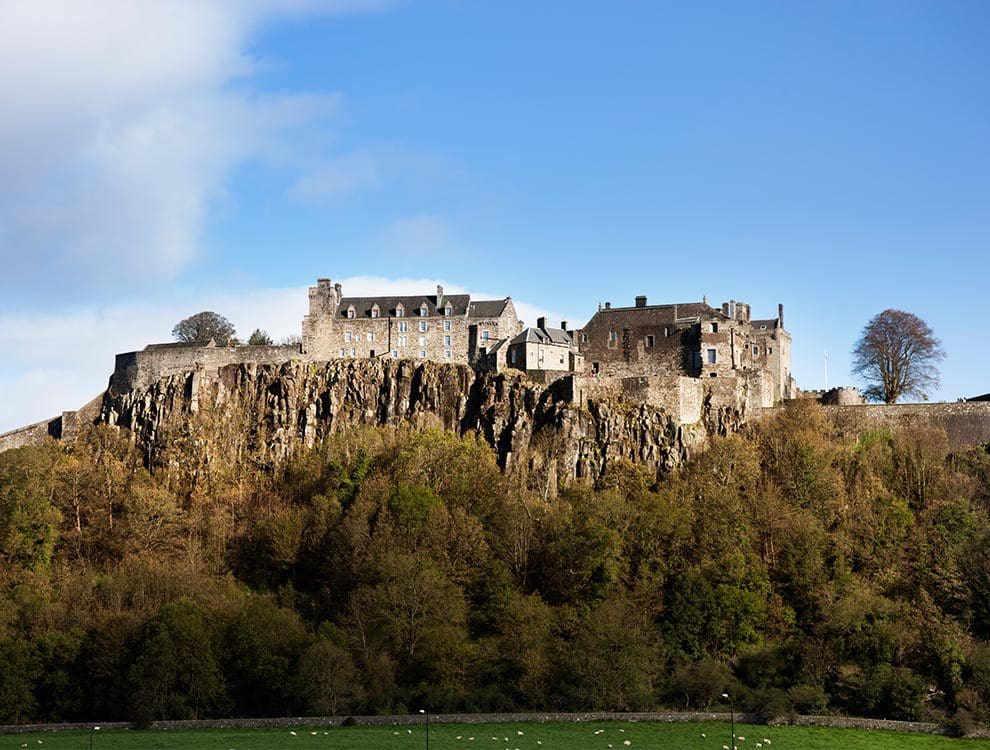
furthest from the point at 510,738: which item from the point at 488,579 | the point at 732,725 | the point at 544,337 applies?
the point at 544,337

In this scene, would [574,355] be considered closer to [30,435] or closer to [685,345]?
[685,345]

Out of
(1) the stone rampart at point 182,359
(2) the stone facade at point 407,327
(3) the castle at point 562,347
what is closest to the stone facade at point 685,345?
(3) the castle at point 562,347

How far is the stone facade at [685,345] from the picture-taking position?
75312mm

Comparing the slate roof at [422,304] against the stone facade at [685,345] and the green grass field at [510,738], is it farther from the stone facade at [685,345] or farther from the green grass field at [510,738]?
the green grass field at [510,738]

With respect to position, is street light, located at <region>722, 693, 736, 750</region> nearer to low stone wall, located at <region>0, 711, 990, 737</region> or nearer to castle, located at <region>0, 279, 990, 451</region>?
low stone wall, located at <region>0, 711, 990, 737</region>

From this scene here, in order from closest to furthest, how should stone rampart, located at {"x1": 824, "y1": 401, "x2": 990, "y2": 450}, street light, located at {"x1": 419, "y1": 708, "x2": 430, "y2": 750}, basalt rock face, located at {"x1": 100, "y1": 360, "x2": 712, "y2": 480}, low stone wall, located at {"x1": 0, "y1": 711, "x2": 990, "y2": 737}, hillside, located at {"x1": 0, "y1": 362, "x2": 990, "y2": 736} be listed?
street light, located at {"x1": 419, "y1": 708, "x2": 430, "y2": 750}, low stone wall, located at {"x1": 0, "y1": 711, "x2": 990, "y2": 737}, hillside, located at {"x1": 0, "y1": 362, "x2": 990, "y2": 736}, stone rampart, located at {"x1": 824, "y1": 401, "x2": 990, "y2": 450}, basalt rock face, located at {"x1": 100, "y1": 360, "x2": 712, "y2": 480}

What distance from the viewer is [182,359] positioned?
80375mm

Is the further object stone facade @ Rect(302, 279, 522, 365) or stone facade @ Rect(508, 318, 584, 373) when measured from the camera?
stone facade @ Rect(302, 279, 522, 365)

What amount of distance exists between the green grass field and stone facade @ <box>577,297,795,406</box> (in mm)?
27712

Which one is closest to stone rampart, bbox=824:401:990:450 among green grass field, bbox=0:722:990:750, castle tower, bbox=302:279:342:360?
green grass field, bbox=0:722:990:750

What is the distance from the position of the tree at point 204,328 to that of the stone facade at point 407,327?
47.3ft

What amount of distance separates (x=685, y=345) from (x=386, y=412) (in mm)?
17009

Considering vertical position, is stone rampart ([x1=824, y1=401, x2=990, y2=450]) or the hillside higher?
stone rampart ([x1=824, y1=401, x2=990, y2=450])

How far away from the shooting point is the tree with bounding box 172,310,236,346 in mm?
94375
